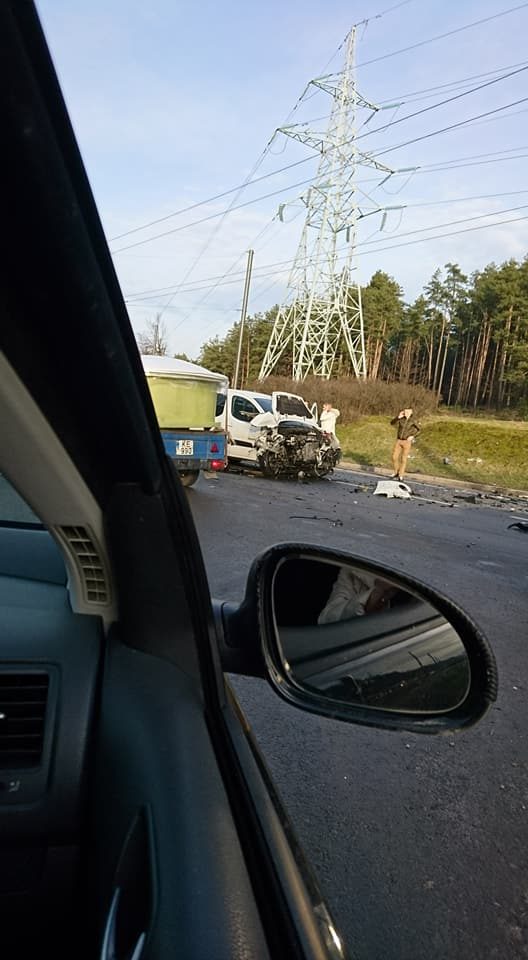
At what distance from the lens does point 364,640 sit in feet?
4.97

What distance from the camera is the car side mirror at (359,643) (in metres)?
1.40

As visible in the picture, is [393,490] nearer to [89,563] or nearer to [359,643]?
[359,643]

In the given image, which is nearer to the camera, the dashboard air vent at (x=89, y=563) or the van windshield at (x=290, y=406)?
the dashboard air vent at (x=89, y=563)

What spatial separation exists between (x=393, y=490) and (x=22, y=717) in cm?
1288

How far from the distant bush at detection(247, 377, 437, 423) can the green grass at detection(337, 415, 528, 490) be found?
1.21 metres

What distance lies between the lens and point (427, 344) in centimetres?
6581

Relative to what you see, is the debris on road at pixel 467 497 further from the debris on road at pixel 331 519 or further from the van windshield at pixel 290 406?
the debris on road at pixel 331 519

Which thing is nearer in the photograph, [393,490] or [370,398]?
[393,490]

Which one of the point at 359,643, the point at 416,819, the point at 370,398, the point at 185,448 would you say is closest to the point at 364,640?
the point at 359,643

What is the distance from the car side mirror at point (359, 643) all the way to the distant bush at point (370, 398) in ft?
104

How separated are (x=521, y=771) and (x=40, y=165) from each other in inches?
126

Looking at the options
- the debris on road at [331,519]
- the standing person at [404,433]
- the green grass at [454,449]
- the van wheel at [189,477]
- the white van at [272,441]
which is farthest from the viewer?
the green grass at [454,449]

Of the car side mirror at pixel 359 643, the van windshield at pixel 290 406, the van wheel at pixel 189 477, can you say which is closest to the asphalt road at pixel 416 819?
the car side mirror at pixel 359 643

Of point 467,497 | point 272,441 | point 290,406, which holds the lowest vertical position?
point 467,497
